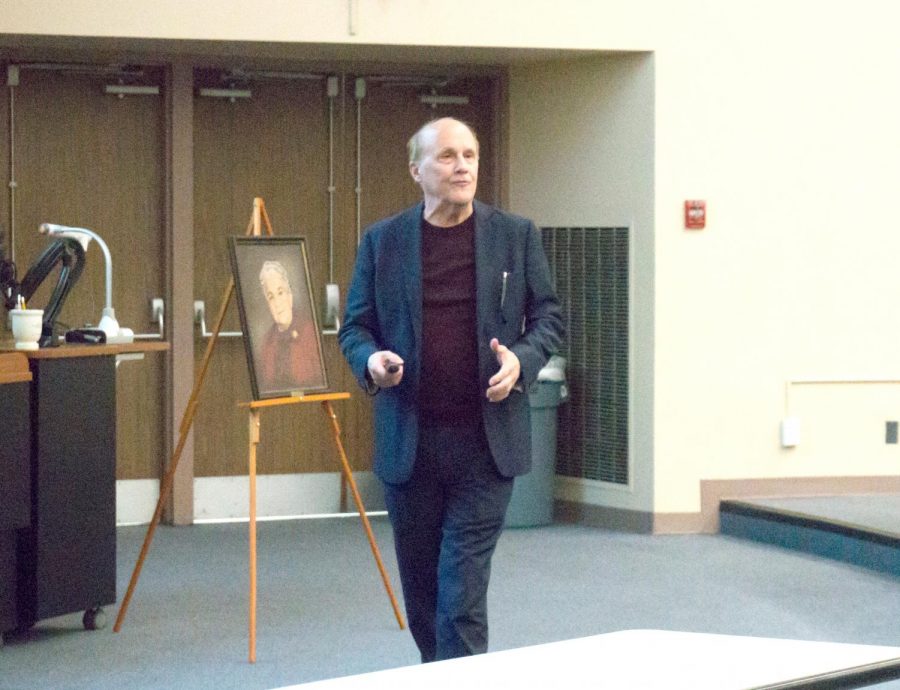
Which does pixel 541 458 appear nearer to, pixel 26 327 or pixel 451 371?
pixel 26 327

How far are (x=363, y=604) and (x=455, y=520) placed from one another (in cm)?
232

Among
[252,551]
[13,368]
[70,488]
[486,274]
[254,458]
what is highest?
[486,274]

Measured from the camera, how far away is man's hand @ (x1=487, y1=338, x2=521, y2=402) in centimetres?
347

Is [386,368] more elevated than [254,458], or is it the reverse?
[386,368]

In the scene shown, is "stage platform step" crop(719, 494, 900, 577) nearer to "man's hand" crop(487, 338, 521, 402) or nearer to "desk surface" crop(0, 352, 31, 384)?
"man's hand" crop(487, 338, 521, 402)

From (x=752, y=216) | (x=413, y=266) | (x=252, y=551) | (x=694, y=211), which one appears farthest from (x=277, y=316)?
(x=752, y=216)

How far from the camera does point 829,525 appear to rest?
6773 mm

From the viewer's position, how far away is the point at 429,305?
3656 mm

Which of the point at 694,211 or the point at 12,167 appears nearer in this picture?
the point at 694,211

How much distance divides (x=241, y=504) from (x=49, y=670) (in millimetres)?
2958

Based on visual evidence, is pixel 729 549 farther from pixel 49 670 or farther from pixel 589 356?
Result: pixel 49 670

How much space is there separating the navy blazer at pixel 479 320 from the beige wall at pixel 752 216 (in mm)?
3617

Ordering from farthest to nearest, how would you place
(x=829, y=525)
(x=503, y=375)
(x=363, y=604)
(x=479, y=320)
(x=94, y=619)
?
1. (x=829, y=525)
2. (x=363, y=604)
3. (x=94, y=619)
4. (x=479, y=320)
5. (x=503, y=375)

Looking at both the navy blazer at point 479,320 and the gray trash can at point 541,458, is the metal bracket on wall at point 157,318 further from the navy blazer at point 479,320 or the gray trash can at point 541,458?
the navy blazer at point 479,320
